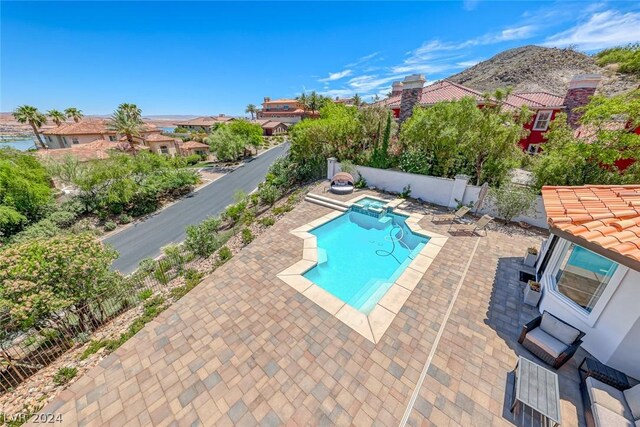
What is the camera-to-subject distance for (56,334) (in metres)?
6.28

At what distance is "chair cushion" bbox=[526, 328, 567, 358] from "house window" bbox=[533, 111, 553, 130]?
2293cm

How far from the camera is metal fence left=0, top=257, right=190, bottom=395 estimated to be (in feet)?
17.9

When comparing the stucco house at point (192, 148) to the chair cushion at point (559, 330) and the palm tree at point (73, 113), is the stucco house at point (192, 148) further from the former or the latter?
the chair cushion at point (559, 330)

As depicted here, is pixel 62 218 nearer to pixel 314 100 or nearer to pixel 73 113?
pixel 73 113

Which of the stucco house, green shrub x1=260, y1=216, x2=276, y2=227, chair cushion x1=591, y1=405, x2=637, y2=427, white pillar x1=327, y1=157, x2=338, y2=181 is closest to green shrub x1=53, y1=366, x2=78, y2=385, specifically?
green shrub x1=260, y1=216, x2=276, y2=227

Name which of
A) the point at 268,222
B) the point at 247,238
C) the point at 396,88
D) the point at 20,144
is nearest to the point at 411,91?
the point at 396,88

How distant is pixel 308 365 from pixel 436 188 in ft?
40.9

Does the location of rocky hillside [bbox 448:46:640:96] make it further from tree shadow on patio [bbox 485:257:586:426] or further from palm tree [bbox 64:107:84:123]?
palm tree [bbox 64:107:84:123]

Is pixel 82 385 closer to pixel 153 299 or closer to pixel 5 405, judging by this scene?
pixel 5 405

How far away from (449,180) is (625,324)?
31.9 feet

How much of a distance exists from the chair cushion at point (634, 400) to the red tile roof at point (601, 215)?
224cm

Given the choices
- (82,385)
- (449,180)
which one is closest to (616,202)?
(449,180)

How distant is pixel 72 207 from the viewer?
20.0 metres

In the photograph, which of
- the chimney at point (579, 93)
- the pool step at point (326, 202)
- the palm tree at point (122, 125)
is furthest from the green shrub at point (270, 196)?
the palm tree at point (122, 125)
